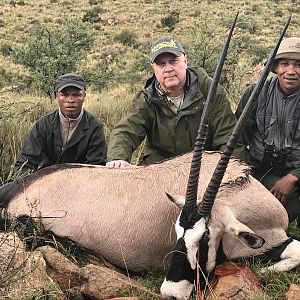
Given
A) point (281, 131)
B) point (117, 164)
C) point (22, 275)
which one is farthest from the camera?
point (281, 131)

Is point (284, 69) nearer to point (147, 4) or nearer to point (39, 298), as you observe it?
point (39, 298)

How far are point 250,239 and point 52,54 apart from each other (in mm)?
9958

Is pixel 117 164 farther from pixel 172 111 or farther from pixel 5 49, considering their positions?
pixel 5 49

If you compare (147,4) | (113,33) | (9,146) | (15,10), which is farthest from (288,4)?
(9,146)

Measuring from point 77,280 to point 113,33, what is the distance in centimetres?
2884

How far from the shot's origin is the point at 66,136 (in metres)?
5.52

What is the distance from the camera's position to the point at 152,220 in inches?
154

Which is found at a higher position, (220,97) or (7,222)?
(220,97)

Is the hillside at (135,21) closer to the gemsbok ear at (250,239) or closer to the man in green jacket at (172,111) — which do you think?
the man in green jacket at (172,111)

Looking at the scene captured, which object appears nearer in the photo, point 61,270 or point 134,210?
point 61,270

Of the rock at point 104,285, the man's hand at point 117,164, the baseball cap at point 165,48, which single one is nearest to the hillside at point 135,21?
the baseball cap at point 165,48

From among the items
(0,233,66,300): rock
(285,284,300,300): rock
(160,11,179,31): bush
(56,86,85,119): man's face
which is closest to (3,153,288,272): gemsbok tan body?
(0,233,66,300): rock

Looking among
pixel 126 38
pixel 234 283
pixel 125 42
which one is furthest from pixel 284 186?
pixel 126 38

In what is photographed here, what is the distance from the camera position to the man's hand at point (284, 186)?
481cm
